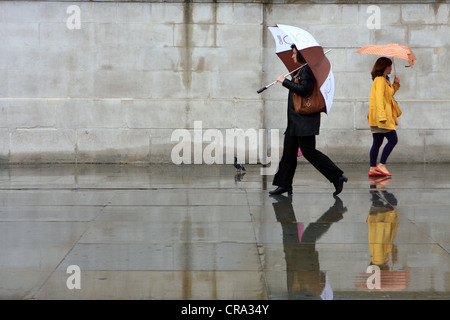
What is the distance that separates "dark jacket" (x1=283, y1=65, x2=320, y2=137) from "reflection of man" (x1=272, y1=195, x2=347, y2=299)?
894 millimetres

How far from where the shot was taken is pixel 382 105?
1052 cm

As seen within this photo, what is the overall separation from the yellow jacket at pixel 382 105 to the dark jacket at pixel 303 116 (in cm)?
250

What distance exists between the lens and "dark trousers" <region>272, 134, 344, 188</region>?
27.7 feet

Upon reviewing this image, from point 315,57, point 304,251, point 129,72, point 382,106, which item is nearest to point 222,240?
point 304,251

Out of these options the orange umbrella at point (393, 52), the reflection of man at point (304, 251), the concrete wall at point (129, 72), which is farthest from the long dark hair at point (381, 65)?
the reflection of man at point (304, 251)

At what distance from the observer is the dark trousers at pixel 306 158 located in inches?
333

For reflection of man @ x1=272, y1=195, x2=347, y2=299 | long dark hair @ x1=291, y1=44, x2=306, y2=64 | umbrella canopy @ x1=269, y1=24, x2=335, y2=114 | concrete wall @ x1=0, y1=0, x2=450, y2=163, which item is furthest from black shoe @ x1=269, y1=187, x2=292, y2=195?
concrete wall @ x1=0, y1=0, x2=450, y2=163

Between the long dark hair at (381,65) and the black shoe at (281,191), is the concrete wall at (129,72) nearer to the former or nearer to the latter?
the long dark hair at (381,65)

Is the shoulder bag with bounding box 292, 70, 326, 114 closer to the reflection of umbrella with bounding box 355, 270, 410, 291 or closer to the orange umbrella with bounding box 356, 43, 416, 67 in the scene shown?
the orange umbrella with bounding box 356, 43, 416, 67

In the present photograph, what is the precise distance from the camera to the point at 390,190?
29.8 ft

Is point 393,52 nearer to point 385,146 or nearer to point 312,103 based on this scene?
point 385,146

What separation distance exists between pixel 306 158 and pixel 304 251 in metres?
3.05

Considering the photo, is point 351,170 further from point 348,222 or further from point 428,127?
point 348,222

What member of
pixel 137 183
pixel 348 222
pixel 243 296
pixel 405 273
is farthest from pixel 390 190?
pixel 243 296
